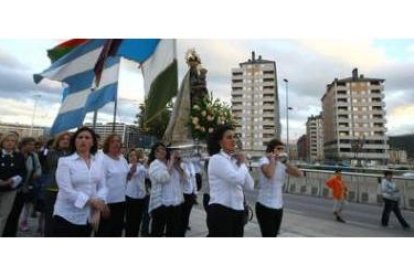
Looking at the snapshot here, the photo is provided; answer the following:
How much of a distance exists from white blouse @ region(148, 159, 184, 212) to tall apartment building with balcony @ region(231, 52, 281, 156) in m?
92.7

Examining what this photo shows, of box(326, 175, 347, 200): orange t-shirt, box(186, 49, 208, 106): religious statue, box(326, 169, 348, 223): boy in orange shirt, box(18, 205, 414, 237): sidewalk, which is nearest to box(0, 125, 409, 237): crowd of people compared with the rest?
box(18, 205, 414, 237): sidewalk

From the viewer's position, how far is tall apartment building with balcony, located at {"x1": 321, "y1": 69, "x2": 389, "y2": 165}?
9347 centimetres

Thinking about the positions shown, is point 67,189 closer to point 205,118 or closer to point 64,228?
point 64,228

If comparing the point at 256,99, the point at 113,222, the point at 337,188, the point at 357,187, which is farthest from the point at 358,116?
the point at 113,222

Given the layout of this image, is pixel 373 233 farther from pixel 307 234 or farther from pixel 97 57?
pixel 97 57

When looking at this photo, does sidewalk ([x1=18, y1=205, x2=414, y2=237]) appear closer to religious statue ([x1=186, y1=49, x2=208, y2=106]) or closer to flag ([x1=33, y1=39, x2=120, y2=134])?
flag ([x1=33, y1=39, x2=120, y2=134])

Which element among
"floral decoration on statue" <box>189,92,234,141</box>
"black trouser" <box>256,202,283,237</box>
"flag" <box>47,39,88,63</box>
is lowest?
"black trouser" <box>256,202,283,237</box>

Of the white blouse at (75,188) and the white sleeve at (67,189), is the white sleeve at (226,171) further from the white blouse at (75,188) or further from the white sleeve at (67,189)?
the white sleeve at (67,189)

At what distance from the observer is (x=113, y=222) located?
464 cm

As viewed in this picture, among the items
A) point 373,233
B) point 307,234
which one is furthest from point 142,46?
point 373,233

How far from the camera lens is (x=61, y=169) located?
321cm

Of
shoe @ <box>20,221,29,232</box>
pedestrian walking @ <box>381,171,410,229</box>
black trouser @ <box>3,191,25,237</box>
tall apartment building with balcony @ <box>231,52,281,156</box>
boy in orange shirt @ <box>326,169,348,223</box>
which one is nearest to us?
black trouser @ <box>3,191,25,237</box>

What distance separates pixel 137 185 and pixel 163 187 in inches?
28.9

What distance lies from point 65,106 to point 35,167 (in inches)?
43.9
